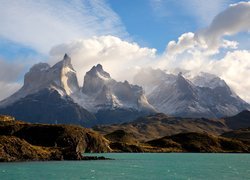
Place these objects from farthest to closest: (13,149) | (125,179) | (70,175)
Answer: (13,149)
(70,175)
(125,179)

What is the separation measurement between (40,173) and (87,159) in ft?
240

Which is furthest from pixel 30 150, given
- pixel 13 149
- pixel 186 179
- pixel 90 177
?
pixel 186 179

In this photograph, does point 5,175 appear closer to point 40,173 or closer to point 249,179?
point 40,173

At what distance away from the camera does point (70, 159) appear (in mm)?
179875

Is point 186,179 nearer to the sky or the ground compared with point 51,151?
nearer to the ground

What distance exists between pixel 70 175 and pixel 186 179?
29.9 metres

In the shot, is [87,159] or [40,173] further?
[87,159]

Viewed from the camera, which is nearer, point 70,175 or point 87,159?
point 70,175

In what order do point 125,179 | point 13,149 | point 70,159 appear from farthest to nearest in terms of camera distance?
1. point 70,159
2. point 13,149
3. point 125,179

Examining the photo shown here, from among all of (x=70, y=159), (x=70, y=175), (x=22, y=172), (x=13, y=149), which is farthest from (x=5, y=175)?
(x=70, y=159)

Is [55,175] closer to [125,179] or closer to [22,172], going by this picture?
[22,172]

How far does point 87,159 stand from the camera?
186500 millimetres

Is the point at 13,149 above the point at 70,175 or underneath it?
above

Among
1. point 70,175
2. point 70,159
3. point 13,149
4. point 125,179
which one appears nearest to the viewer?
point 125,179
